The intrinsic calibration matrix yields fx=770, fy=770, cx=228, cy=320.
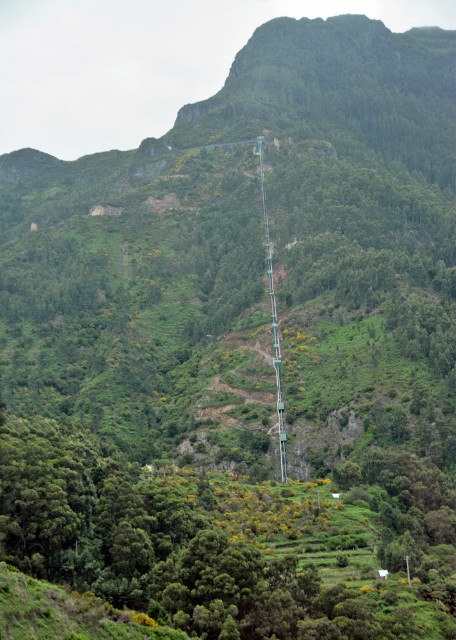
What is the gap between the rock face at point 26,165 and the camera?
178000mm

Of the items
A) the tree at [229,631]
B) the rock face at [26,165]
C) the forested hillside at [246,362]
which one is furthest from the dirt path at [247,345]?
the rock face at [26,165]

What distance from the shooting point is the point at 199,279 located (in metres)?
116

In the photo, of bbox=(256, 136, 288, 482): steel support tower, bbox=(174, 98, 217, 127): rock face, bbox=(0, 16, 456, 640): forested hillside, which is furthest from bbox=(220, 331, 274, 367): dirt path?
bbox=(174, 98, 217, 127): rock face

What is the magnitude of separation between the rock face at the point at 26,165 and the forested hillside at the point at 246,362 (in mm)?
607

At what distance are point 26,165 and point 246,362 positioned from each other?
368 ft

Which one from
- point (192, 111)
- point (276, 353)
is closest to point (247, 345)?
point (276, 353)

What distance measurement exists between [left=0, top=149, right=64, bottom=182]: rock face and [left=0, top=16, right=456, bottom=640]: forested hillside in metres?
0.61

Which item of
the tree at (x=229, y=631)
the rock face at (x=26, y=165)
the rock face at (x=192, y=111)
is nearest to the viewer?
the tree at (x=229, y=631)

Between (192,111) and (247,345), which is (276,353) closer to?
(247,345)

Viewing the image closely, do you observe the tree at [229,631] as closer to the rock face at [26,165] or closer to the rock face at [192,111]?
the rock face at [26,165]

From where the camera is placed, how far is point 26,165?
180 meters

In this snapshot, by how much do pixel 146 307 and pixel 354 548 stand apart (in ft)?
201

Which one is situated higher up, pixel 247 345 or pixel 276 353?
pixel 247 345

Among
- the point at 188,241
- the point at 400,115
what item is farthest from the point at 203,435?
the point at 400,115
